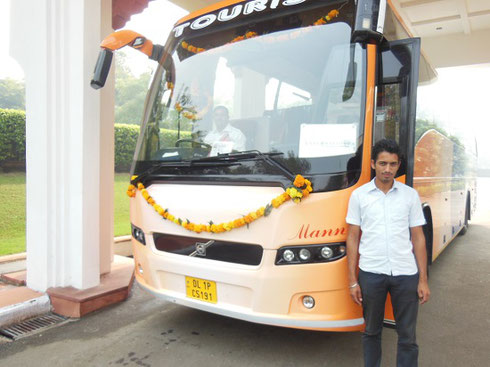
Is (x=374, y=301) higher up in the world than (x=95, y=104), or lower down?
lower down

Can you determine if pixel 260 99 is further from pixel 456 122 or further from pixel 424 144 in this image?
pixel 456 122

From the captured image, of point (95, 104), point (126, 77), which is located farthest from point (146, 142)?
point (126, 77)

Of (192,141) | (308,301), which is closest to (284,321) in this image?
(308,301)

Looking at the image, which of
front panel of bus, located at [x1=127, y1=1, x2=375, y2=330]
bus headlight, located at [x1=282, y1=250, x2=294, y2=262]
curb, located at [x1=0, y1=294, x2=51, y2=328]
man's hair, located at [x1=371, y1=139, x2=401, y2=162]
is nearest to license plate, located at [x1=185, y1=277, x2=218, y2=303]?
front panel of bus, located at [x1=127, y1=1, x2=375, y2=330]

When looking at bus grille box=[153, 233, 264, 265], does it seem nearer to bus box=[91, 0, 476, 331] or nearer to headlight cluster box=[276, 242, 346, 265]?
bus box=[91, 0, 476, 331]

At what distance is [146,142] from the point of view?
12.0 feet

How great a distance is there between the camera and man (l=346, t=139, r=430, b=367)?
252 centimetres

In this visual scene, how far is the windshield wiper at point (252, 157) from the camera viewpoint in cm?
281

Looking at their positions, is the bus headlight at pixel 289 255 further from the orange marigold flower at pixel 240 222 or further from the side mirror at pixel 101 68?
the side mirror at pixel 101 68

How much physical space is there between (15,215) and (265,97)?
705cm

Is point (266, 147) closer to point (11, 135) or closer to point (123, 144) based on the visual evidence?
point (11, 135)

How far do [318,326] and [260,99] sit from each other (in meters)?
1.81

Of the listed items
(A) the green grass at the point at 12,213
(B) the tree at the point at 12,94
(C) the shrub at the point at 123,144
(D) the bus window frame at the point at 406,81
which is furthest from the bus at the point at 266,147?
(C) the shrub at the point at 123,144

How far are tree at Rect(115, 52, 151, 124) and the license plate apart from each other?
9352 millimetres
